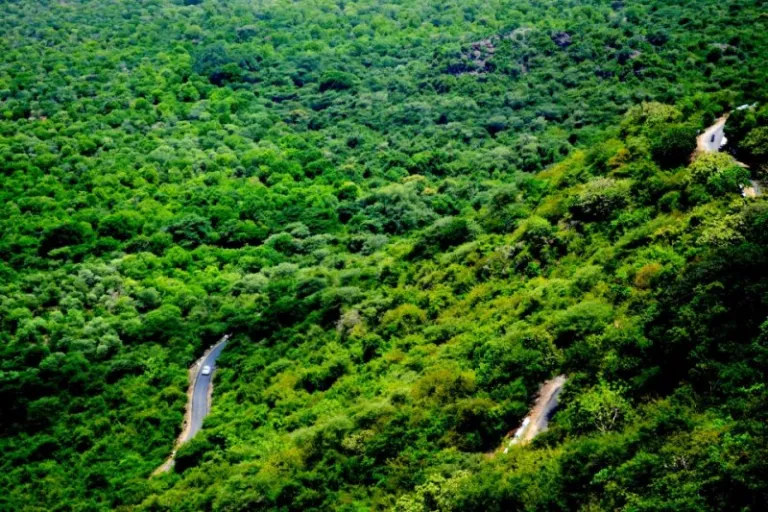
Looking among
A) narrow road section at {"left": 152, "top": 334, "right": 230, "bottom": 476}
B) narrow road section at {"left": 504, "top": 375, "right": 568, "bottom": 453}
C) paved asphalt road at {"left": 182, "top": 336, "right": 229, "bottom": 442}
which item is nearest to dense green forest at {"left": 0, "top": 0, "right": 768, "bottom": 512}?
narrow road section at {"left": 504, "top": 375, "right": 568, "bottom": 453}

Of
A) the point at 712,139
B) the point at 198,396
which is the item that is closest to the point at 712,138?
the point at 712,139

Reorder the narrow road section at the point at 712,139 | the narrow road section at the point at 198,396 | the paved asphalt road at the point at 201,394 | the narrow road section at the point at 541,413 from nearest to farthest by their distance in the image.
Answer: the narrow road section at the point at 541,413
the narrow road section at the point at 712,139
the narrow road section at the point at 198,396
the paved asphalt road at the point at 201,394

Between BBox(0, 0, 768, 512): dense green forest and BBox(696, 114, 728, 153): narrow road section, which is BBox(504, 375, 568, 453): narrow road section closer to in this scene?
BBox(0, 0, 768, 512): dense green forest

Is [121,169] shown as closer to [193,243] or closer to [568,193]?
[193,243]

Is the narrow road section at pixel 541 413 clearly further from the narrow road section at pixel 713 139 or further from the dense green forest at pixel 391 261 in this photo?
the narrow road section at pixel 713 139

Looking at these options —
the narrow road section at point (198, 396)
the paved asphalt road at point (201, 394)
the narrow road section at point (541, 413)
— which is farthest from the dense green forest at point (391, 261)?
the paved asphalt road at point (201, 394)

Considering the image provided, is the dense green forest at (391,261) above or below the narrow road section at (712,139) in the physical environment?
below
